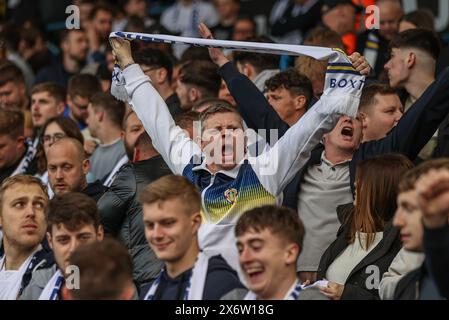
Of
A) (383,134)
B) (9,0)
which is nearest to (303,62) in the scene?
(383,134)

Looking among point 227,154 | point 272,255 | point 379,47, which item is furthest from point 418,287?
point 379,47

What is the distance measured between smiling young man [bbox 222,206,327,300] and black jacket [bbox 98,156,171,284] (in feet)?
5.97

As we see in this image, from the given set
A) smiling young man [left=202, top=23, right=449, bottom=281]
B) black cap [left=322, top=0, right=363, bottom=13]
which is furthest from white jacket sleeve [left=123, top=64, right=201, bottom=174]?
black cap [left=322, top=0, right=363, bottom=13]

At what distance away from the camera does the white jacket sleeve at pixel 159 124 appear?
25.3 feet

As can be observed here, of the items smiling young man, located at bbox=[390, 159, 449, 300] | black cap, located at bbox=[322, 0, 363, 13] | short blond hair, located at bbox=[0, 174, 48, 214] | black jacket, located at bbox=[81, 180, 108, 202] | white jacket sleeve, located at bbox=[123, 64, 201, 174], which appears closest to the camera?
smiling young man, located at bbox=[390, 159, 449, 300]

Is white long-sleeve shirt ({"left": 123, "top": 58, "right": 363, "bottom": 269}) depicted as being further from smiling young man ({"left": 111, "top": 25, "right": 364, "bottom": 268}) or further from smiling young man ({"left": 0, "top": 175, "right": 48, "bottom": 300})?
smiling young man ({"left": 0, "top": 175, "right": 48, "bottom": 300})

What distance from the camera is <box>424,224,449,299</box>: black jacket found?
554 centimetres

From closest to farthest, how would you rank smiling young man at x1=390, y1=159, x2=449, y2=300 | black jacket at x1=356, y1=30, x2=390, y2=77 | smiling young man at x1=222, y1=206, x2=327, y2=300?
smiling young man at x1=390, y1=159, x2=449, y2=300, smiling young man at x1=222, y1=206, x2=327, y2=300, black jacket at x1=356, y1=30, x2=390, y2=77

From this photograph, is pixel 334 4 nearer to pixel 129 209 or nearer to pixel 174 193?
pixel 129 209

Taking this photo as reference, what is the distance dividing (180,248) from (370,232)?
4.28 feet

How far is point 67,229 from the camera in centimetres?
718

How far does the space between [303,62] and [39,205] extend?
7.82 ft

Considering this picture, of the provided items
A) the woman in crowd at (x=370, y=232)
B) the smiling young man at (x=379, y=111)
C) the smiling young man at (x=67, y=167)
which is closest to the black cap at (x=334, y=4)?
the smiling young man at (x=379, y=111)
